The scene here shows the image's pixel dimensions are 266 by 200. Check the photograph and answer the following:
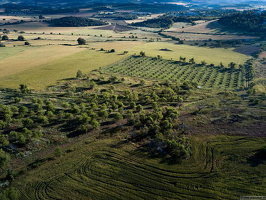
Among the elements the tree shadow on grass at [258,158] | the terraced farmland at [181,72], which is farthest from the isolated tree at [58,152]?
the terraced farmland at [181,72]

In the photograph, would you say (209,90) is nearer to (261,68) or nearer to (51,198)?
(261,68)

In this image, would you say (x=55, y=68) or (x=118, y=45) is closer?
(x=55, y=68)

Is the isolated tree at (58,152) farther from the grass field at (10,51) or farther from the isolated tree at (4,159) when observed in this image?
the grass field at (10,51)

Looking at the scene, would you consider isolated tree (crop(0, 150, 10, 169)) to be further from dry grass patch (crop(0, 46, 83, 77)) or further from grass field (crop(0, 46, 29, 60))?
grass field (crop(0, 46, 29, 60))

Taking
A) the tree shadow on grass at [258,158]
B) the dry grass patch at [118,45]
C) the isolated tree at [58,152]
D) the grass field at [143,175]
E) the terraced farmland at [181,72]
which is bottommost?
the grass field at [143,175]

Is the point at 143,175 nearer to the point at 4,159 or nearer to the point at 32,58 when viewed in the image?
the point at 4,159

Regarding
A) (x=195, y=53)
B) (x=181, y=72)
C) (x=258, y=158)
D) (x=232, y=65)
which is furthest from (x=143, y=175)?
(x=195, y=53)

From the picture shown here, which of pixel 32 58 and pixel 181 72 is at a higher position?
pixel 32 58
